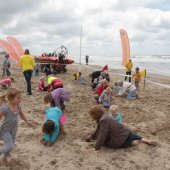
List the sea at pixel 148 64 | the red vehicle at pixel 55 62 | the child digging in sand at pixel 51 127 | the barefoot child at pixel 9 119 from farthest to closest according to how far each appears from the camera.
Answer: the sea at pixel 148 64 < the red vehicle at pixel 55 62 < the child digging in sand at pixel 51 127 < the barefoot child at pixel 9 119

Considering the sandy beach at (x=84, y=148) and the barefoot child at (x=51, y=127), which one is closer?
the sandy beach at (x=84, y=148)

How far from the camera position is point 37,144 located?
566 centimetres

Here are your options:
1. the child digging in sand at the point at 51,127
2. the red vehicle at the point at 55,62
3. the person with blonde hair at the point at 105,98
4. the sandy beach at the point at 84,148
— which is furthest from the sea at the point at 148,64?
the child digging in sand at the point at 51,127

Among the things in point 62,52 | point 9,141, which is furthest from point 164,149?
point 62,52

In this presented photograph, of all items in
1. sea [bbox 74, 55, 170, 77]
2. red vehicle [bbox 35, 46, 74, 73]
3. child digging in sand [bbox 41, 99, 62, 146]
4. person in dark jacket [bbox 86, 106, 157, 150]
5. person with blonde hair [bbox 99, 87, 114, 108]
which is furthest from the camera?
sea [bbox 74, 55, 170, 77]

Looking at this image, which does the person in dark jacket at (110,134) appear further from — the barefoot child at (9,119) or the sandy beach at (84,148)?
the barefoot child at (9,119)

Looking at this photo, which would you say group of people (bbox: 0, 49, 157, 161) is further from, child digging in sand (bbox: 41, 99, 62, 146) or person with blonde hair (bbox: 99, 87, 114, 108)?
person with blonde hair (bbox: 99, 87, 114, 108)

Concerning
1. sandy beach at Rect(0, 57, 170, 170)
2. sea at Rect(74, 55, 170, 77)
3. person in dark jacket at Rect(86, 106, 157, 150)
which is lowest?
sea at Rect(74, 55, 170, 77)

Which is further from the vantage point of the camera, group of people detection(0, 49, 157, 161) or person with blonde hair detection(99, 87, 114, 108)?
person with blonde hair detection(99, 87, 114, 108)

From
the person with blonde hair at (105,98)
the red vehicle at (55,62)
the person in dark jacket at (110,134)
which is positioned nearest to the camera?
the person in dark jacket at (110,134)

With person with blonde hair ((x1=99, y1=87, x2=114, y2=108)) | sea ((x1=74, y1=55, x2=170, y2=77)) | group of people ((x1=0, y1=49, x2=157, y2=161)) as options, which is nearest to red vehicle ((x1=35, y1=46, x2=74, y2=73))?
sea ((x1=74, y1=55, x2=170, y2=77))

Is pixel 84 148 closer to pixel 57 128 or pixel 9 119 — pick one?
pixel 57 128

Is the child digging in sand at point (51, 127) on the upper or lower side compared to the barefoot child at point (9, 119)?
lower

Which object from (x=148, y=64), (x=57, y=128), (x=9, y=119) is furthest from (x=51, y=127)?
(x=148, y=64)
